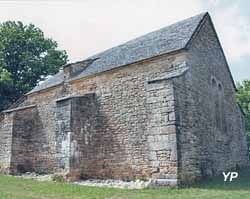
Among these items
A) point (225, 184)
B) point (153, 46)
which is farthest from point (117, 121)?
point (225, 184)

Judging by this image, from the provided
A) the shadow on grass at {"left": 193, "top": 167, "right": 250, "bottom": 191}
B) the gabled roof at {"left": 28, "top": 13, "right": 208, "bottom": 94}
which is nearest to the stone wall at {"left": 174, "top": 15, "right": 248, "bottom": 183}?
the shadow on grass at {"left": 193, "top": 167, "right": 250, "bottom": 191}

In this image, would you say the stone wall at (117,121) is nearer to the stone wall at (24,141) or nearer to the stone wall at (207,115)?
the stone wall at (207,115)

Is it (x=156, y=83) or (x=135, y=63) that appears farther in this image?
(x=135, y=63)

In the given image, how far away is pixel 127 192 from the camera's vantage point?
32.9ft

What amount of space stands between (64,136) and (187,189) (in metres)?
5.73

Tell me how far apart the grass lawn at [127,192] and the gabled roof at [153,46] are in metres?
5.38

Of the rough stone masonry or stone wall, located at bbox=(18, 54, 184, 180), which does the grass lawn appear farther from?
stone wall, located at bbox=(18, 54, 184, 180)

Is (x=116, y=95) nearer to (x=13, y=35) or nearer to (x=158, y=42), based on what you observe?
(x=158, y=42)

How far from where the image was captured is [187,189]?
10.2 m

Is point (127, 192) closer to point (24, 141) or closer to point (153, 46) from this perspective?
point (153, 46)

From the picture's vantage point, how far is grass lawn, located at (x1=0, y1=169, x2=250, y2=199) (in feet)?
30.4

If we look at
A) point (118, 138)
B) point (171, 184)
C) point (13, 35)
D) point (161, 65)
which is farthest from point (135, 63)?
point (13, 35)

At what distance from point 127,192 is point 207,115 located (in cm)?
544

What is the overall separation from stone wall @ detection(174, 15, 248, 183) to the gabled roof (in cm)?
49
